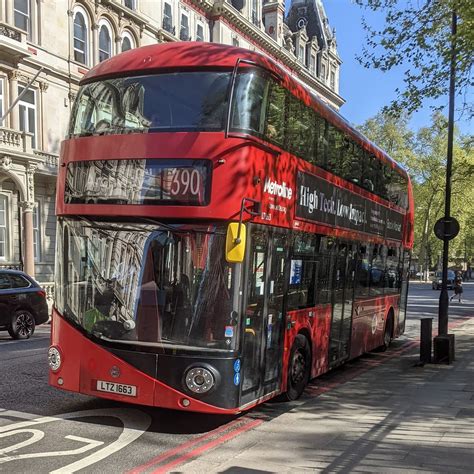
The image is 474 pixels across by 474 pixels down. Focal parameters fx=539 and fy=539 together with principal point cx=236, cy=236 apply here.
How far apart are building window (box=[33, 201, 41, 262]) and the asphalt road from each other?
673 inches

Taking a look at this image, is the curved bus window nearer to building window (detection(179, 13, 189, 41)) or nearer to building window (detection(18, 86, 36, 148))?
building window (detection(18, 86, 36, 148))

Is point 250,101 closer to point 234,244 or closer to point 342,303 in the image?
point 234,244

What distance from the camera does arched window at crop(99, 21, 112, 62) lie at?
2782 centimetres

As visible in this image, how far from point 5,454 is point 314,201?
4.87 metres

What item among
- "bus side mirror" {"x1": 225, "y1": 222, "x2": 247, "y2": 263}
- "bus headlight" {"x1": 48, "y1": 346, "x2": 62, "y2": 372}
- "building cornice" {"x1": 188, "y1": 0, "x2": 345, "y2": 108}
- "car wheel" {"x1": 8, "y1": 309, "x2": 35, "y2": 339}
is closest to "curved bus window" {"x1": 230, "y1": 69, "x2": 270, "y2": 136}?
"bus side mirror" {"x1": 225, "y1": 222, "x2": 247, "y2": 263}

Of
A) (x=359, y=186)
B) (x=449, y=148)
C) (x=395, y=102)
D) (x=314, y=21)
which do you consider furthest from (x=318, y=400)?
(x=314, y=21)

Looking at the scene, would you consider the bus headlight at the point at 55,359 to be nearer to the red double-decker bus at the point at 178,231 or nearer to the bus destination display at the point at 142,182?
the red double-decker bus at the point at 178,231

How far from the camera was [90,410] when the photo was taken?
22.0 feet

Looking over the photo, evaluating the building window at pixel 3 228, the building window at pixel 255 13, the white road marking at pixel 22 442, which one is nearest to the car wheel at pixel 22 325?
the white road marking at pixel 22 442

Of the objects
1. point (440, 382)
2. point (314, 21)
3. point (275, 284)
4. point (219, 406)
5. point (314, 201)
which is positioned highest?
point (314, 21)

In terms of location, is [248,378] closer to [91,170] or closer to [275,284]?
[275,284]

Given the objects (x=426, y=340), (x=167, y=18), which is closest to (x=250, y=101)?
(x=426, y=340)

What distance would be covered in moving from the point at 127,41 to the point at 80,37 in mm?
3347

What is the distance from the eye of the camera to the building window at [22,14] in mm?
23422
